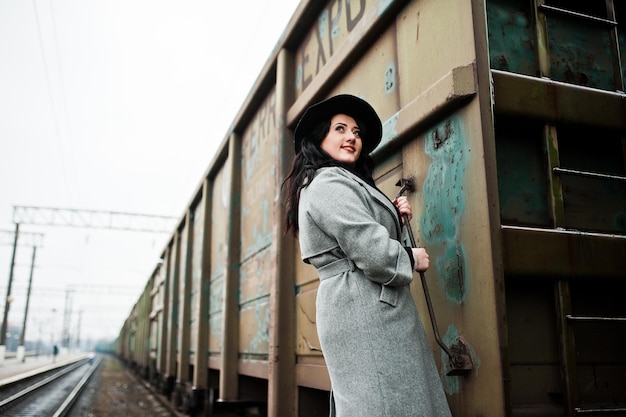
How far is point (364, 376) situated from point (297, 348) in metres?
1.86

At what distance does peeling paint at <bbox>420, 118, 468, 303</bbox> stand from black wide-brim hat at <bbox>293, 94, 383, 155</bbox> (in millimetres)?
239

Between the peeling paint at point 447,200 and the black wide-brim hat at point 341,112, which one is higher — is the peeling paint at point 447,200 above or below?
below

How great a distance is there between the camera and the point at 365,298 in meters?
1.65

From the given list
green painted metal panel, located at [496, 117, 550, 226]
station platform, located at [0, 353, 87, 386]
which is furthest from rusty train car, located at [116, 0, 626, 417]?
station platform, located at [0, 353, 87, 386]

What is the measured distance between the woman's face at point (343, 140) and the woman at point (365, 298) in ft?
0.14

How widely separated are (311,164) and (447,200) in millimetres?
509

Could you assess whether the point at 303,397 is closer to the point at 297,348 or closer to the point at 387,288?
the point at 297,348

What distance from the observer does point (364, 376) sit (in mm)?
1604

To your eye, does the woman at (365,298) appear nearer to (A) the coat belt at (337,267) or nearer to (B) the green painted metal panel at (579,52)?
(A) the coat belt at (337,267)

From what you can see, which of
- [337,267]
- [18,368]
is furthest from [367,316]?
[18,368]

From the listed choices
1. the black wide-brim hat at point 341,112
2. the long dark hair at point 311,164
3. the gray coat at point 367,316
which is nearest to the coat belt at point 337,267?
the gray coat at point 367,316

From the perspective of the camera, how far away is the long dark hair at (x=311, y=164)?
1.93 metres

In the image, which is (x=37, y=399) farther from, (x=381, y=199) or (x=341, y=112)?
(x=381, y=199)

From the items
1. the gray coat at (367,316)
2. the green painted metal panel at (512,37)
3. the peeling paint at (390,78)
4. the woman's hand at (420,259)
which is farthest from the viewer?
the peeling paint at (390,78)
